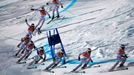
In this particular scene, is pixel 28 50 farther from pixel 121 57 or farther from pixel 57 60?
pixel 121 57

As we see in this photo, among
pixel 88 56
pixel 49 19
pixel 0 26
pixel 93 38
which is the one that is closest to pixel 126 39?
pixel 93 38

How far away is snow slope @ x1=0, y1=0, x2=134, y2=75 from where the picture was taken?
2246 centimetres

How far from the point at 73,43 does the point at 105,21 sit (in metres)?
3.87

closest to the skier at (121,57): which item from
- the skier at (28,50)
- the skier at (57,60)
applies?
the skier at (57,60)

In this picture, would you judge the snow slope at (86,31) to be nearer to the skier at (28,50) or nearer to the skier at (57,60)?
the skier at (57,60)

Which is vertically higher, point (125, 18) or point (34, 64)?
point (125, 18)

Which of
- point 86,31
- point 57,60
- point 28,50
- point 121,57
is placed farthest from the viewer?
point 86,31

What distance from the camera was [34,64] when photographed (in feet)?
75.0

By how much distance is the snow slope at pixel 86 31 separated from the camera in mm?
22461

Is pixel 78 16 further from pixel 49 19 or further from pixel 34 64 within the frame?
pixel 34 64

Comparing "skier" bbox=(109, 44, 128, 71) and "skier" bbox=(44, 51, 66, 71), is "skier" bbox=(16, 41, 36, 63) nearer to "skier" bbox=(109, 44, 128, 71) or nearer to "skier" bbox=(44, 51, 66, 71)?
"skier" bbox=(44, 51, 66, 71)

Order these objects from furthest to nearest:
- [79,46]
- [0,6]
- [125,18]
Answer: [0,6] → [125,18] → [79,46]

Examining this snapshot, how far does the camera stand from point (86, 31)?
26562 mm

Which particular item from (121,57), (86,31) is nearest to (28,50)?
(86,31)
